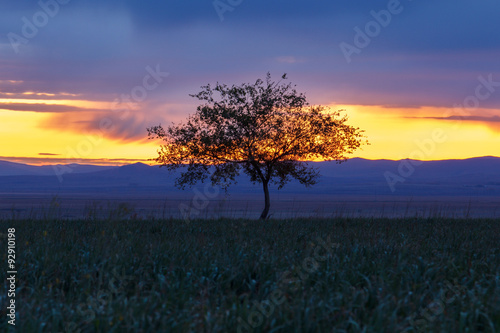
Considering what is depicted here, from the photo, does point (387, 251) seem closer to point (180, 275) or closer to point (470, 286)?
point (470, 286)

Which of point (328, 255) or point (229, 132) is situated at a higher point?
point (229, 132)

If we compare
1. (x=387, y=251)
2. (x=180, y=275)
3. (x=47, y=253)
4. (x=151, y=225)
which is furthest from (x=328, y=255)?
(x=151, y=225)

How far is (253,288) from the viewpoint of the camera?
979cm

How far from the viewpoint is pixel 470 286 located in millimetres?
10359

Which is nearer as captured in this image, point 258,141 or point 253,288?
point 253,288

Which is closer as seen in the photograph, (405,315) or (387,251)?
(405,315)

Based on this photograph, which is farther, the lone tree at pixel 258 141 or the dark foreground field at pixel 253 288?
the lone tree at pixel 258 141

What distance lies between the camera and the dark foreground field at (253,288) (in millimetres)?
7523

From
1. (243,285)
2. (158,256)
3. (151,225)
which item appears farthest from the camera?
(151,225)

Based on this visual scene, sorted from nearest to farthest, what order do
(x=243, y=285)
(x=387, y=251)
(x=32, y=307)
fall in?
(x=32, y=307)
(x=243, y=285)
(x=387, y=251)

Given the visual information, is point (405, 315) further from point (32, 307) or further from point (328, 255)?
point (32, 307)

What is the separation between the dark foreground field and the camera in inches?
296

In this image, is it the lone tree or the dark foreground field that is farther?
the lone tree

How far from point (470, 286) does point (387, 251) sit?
10.8 ft
